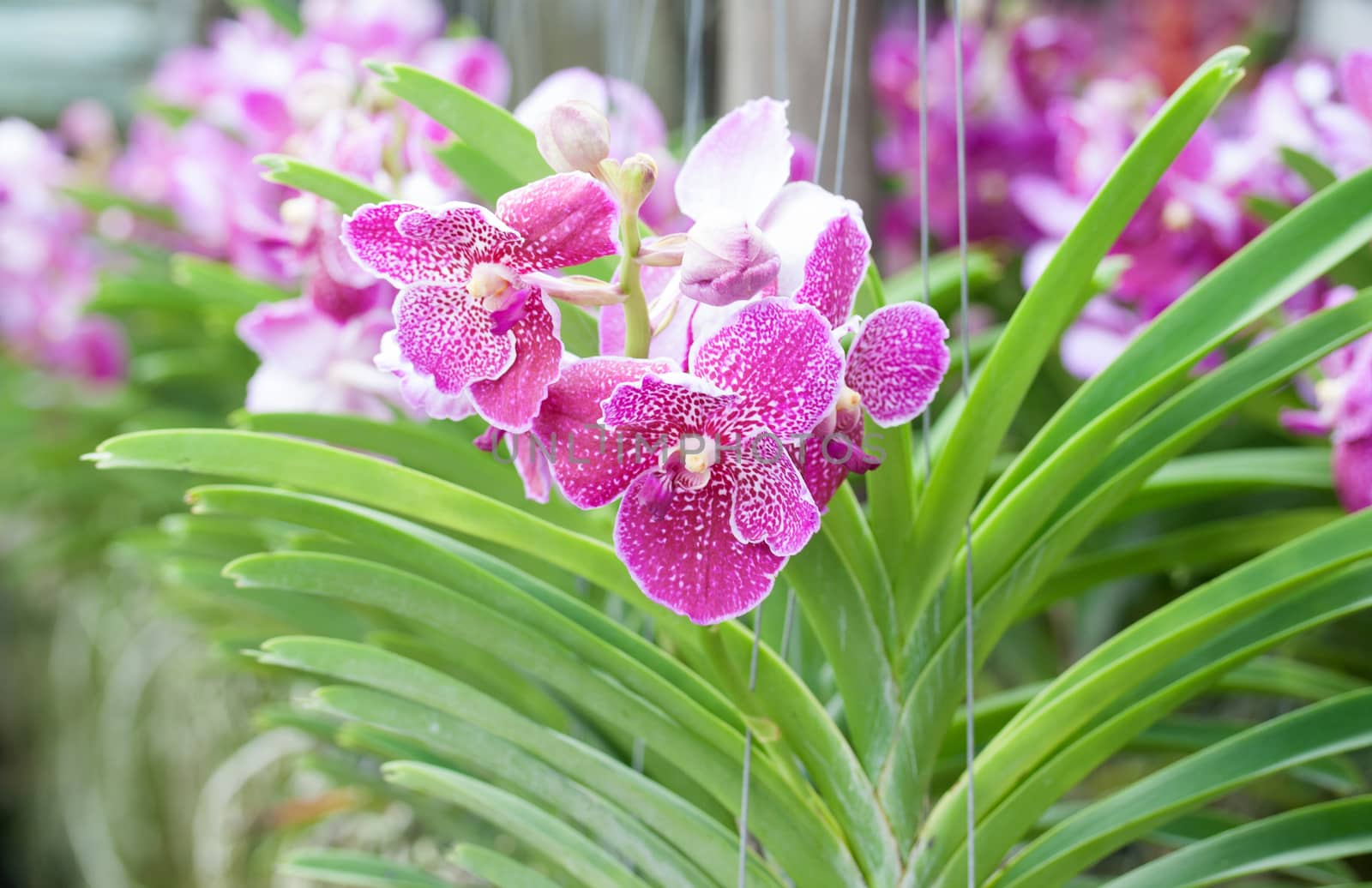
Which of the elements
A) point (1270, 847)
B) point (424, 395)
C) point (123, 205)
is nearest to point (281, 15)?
point (123, 205)

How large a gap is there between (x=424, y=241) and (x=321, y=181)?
149 mm

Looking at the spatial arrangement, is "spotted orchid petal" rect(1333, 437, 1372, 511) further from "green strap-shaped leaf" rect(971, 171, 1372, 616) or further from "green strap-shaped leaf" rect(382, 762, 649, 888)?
"green strap-shaped leaf" rect(382, 762, 649, 888)

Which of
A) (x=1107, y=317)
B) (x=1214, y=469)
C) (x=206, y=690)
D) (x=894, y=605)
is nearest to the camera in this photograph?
(x=894, y=605)

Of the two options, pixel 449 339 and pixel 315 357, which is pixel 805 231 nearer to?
pixel 449 339

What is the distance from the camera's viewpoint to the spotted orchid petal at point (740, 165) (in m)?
0.42

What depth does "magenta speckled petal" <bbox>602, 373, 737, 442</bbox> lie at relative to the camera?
1.15ft

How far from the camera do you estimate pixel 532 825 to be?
49 cm

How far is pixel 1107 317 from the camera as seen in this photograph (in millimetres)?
782

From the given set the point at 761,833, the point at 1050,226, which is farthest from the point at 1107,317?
the point at 761,833

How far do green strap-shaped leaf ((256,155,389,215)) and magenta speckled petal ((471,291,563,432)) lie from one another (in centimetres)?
14

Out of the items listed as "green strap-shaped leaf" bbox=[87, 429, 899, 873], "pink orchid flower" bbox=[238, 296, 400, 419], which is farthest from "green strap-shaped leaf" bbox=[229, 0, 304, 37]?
"green strap-shaped leaf" bbox=[87, 429, 899, 873]

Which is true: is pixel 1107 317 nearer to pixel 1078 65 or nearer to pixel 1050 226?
pixel 1050 226

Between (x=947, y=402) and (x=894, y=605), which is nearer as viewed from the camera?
(x=894, y=605)

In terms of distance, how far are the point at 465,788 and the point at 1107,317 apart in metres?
0.54
